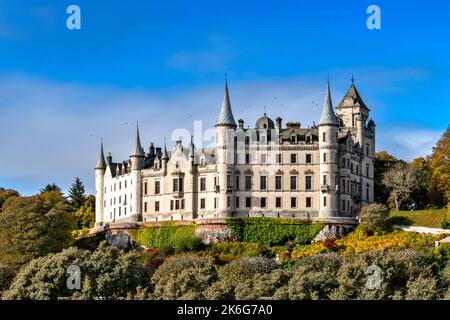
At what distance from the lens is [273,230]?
102188 mm

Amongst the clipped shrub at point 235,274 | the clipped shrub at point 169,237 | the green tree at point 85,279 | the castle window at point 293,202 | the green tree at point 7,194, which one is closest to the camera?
the clipped shrub at point 235,274

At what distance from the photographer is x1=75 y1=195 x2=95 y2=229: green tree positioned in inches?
5074

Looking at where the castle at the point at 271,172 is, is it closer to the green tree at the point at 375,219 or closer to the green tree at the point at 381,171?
the green tree at the point at 375,219

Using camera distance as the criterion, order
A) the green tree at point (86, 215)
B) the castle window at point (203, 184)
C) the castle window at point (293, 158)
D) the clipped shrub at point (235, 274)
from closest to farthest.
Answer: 1. the clipped shrub at point (235, 274)
2. the castle window at point (293, 158)
3. the castle window at point (203, 184)
4. the green tree at point (86, 215)

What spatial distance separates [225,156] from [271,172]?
4.42 metres

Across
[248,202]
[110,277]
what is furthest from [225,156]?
[110,277]

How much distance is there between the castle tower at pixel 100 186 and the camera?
121 m

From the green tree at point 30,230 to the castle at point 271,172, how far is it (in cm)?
1177

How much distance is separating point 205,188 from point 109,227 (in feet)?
33.9

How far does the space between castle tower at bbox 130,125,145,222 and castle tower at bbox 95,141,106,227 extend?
27.5 feet

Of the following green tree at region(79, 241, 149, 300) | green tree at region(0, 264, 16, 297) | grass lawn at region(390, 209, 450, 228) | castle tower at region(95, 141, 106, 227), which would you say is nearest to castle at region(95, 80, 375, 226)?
grass lawn at region(390, 209, 450, 228)

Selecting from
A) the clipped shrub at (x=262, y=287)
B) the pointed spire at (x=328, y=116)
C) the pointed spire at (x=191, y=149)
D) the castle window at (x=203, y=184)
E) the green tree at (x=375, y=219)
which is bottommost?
the clipped shrub at (x=262, y=287)

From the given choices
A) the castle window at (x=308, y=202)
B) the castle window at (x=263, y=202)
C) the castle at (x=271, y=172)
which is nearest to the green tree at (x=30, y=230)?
the castle at (x=271, y=172)

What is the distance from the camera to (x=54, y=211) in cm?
10100
